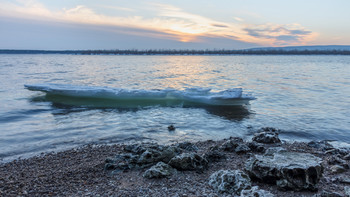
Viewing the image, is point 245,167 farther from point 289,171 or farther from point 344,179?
point 344,179

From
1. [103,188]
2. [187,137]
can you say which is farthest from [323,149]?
[103,188]

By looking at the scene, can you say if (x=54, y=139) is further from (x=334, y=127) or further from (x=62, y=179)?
(x=334, y=127)

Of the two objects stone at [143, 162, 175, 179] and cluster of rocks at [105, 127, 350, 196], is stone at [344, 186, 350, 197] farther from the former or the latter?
stone at [143, 162, 175, 179]

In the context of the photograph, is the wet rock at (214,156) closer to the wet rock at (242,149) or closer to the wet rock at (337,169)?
the wet rock at (242,149)

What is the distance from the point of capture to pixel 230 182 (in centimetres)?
369

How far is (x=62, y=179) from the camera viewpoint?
4055 millimetres

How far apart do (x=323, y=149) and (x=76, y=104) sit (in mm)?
10393

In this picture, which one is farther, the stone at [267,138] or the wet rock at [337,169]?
the stone at [267,138]

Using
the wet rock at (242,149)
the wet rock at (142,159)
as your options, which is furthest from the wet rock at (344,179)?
the wet rock at (142,159)

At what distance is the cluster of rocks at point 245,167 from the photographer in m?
3.61

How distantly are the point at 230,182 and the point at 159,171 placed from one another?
1.23m

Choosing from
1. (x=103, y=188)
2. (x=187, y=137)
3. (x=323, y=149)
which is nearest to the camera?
(x=103, y=188)

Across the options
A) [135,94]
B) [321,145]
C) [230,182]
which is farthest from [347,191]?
[135,94]

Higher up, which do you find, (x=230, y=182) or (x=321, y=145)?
(x=230, y=182)
